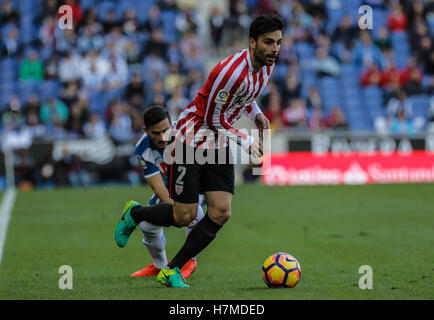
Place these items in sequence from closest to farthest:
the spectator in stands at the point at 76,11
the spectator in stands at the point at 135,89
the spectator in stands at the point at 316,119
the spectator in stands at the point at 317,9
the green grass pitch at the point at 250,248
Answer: the green grass pitch at the point at 250,248
the spectator in stands at the point at 135,89
the spectator in stands at the point at 316,119
the spectator in stands at the point at 76,11
the spectator in stands at the point at 317,9

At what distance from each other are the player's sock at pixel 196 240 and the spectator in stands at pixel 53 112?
14.1 metres

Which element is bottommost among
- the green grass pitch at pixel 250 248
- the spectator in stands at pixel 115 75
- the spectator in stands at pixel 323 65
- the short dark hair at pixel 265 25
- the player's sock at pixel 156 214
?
the green grass pitch at pixel 250 248

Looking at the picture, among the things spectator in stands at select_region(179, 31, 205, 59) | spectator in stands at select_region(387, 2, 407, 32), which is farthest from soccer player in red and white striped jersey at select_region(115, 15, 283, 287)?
spectator in stands at select_region(387, 2, 407, 32)

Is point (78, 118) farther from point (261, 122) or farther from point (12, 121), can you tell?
point (261, 122)

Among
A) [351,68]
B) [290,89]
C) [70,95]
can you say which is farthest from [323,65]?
[70,95]

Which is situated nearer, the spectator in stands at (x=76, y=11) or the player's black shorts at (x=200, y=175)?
the player's black shorts at (x=200, y=175)

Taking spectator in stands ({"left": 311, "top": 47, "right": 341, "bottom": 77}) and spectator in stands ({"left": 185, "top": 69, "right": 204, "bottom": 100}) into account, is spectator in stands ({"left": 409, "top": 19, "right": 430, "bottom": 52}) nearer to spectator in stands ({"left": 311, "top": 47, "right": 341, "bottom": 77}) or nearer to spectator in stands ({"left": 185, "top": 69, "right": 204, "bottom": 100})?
spectator in stands ({"left": 311, "top": 47, "right": 341, "bottom": 77})

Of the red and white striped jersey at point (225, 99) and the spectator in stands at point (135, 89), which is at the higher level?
the spectator in stands at point (135, 89)

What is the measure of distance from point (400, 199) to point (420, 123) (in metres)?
7.68

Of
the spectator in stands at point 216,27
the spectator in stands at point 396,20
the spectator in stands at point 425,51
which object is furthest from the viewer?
the spectator in stands at point 396,20

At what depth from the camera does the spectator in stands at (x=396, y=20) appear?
83.4 feet

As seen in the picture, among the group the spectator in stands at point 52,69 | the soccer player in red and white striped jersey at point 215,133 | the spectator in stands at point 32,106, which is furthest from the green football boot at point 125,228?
the spectator in stands at point 52,69

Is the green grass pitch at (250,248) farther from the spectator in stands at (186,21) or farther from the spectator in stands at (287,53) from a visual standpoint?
the spectator in stands at (186,21)
